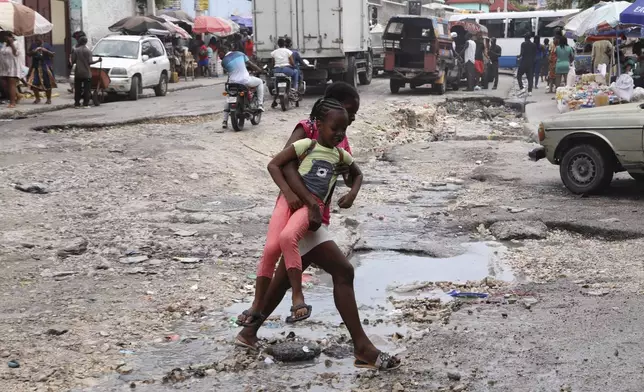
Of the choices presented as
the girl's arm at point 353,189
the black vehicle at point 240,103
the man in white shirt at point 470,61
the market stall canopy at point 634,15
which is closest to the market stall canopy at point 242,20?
the man in white shirt at point 470,61

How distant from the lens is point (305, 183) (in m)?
4.77

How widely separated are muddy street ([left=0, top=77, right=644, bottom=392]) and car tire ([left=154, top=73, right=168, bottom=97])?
33.5 ft

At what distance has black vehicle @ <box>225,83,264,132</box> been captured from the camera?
14.2m

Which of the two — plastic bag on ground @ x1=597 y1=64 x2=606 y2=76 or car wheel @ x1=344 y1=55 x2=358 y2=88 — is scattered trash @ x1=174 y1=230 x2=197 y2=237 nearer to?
plastic bag on ground @ x1=597 y1=64 x2=606 y2=76

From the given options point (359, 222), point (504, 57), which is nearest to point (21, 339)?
point (359, 222)

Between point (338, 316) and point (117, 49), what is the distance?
1801 cm

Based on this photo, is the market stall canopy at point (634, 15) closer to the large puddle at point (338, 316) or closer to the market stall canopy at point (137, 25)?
the large puddle at point (338, 316)

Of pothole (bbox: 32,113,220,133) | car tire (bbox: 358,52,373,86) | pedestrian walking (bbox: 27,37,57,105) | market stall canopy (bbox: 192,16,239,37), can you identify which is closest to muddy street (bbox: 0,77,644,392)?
pothole (bbox: 32,113,220,133)

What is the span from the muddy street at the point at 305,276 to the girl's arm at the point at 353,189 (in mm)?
912

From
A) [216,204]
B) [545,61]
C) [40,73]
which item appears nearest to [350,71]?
[40,73]

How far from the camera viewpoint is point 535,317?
5.50 metres

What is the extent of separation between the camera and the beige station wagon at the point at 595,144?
31.4 ft

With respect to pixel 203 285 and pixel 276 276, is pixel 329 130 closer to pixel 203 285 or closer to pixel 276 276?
pixel 276 276

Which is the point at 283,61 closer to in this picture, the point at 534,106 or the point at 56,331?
the point at 534,106
